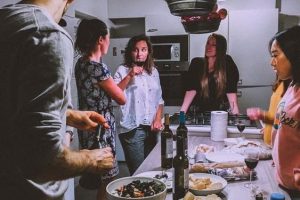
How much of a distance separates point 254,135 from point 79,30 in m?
1.46

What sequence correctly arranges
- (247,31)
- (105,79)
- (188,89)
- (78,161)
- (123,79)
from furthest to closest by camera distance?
(247,31) < (188,89) < (123,79) < (105,79) < (78,161)

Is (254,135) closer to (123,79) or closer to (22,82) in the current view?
(123,79)

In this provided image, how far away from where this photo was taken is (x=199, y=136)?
2596 mm

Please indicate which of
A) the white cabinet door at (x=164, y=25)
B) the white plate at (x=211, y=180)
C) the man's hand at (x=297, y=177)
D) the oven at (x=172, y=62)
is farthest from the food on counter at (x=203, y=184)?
the white cabinet door at (x=164, y=25)

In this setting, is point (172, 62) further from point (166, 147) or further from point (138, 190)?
point (138, 190)

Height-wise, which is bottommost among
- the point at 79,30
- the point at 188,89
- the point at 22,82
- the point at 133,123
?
the point at 133,123

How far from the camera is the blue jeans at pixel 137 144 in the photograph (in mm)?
3004

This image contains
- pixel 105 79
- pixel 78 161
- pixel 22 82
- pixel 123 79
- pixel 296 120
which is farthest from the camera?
pixel 123 79

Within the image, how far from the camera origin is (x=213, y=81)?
335cm

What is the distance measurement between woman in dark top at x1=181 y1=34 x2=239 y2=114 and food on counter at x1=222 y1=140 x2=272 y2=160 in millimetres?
1085

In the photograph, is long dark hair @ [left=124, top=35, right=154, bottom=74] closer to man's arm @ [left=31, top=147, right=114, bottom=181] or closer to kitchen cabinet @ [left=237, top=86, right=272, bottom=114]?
kitchen cabinet @ [left=237, top=86, right=272, bottom=114]

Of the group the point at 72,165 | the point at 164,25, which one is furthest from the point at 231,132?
the point at 164,25

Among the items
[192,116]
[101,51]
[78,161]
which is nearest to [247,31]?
[192,116]

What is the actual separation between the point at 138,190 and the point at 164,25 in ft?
11.1
